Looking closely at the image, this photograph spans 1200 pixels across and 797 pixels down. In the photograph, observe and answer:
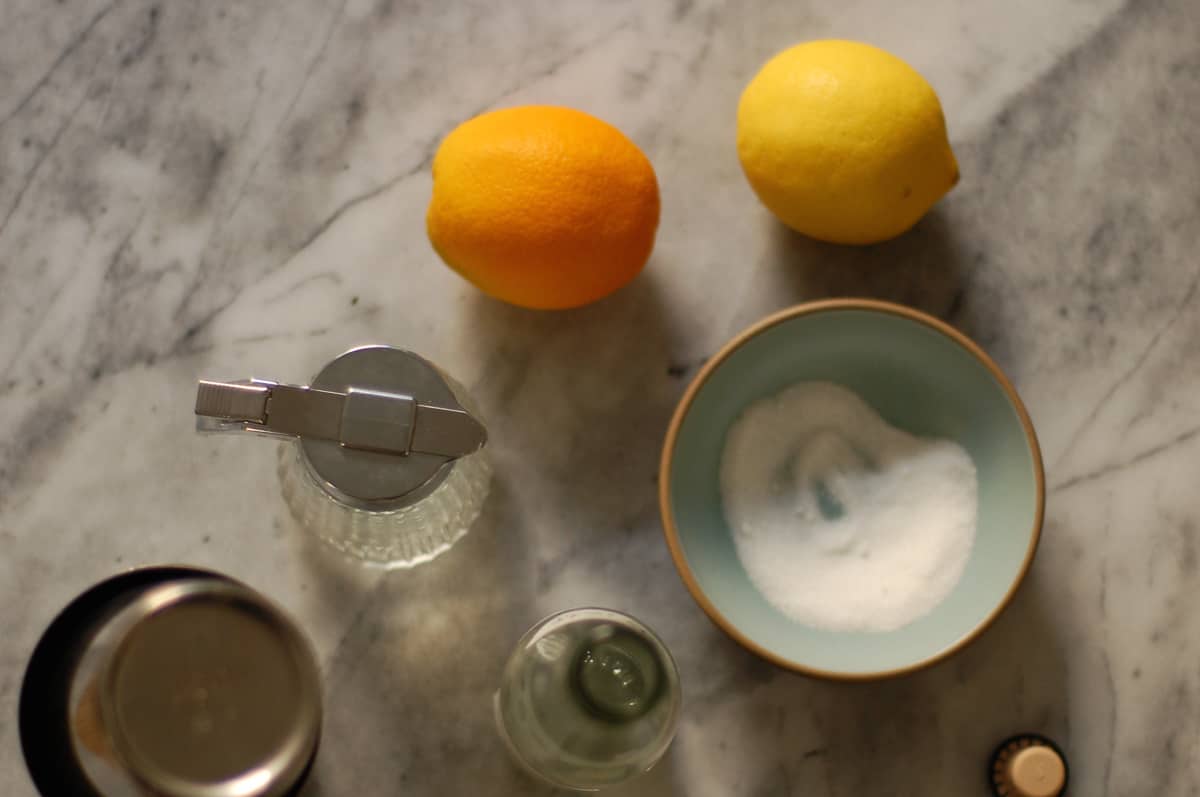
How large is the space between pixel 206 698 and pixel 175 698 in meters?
0.02

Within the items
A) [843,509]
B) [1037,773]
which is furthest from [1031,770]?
[843,509]

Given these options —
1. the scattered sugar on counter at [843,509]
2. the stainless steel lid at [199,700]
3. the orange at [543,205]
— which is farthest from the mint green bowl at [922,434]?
the stainless steel lid at [199,700]

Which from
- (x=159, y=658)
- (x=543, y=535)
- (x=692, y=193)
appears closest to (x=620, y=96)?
(x=692, y=193)

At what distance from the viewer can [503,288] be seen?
0.72 meters

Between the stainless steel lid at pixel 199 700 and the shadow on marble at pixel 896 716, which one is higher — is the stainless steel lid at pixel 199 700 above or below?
above

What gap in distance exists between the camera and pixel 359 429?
63cm

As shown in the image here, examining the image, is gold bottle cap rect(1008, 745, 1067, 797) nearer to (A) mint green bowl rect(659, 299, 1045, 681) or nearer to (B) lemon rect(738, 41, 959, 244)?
(A) mint green bowl rect(659, 299, 1045, 681)

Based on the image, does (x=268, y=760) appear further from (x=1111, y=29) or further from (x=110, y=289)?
(x=1111, y=29)

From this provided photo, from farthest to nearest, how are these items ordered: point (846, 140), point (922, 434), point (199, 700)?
1. point (922, 434)
2. point (846, 140)
3. point (199, 700)

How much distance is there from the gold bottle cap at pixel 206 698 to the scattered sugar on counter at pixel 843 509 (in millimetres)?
352

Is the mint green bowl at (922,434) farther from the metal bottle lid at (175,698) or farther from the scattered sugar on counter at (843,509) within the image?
the metal bottle lid at (175,698)

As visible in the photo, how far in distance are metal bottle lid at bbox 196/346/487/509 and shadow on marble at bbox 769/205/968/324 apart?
12.4 inches

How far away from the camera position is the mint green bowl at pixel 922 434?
706 mm

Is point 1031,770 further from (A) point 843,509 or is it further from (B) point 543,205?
(B) point 543,205
